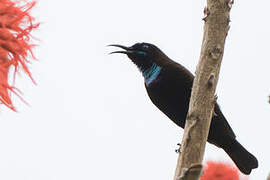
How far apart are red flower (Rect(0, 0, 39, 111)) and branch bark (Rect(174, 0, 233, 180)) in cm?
79

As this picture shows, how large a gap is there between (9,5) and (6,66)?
0.20 meters

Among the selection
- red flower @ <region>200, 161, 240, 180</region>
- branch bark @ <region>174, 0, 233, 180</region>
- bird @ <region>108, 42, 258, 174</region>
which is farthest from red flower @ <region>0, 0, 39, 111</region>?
bird @ <region>108, 42, 258, 174</region>

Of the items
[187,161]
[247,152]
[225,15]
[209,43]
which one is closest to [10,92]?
[187,161]

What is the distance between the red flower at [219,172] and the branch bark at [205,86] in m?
0.35

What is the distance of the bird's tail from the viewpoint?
5055 millimetres

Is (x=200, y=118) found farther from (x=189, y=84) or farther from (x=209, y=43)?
(x=189, y=84)

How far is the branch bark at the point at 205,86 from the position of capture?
203cm

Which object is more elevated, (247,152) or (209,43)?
(209,43)

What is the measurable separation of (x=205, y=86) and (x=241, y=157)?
3.24 metres

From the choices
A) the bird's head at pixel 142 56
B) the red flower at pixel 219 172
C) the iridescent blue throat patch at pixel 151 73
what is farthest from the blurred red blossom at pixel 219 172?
the bird's head at pixel 142 56

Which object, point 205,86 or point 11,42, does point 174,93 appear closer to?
point 205,86

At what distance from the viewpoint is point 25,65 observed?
1603 millimetres

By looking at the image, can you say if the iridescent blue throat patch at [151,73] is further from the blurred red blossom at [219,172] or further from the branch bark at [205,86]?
the branch bark at [205,86]

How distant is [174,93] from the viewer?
16.4 ft
